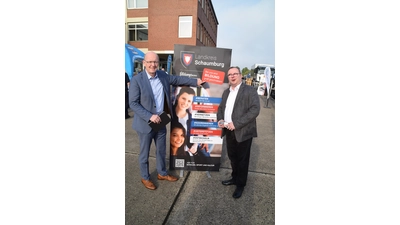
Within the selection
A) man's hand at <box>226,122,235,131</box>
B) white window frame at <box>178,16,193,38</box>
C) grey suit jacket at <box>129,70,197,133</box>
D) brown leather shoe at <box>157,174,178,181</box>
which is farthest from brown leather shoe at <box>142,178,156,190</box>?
white window frame at <box>178,16,193,38</box>

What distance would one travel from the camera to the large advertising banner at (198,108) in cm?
165

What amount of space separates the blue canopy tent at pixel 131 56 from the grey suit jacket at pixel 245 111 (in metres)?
0.84

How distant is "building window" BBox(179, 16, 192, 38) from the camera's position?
3.49ft

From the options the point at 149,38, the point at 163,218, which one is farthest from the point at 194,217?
the point at 149,38

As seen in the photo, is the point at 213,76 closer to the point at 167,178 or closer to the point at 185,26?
the point at 185,26

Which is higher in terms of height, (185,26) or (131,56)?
(185,26)

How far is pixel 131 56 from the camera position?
1103 millimetres

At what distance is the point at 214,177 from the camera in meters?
1.97

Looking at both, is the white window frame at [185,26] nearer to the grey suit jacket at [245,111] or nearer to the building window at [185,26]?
the building window at [185,26]

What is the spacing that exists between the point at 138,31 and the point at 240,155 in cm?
128

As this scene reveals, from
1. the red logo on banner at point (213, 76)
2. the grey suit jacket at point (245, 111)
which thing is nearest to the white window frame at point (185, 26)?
the red logo on banner at point (213, 76)

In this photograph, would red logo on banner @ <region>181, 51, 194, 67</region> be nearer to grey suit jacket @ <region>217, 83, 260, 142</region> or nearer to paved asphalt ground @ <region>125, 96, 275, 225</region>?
grey suit jacket @ <region>217, 83, 260, 142</region>

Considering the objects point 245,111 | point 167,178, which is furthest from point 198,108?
point 167,178
